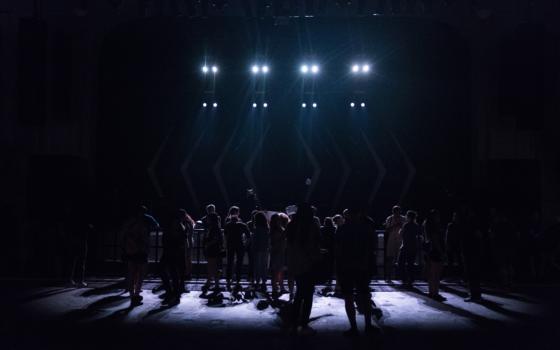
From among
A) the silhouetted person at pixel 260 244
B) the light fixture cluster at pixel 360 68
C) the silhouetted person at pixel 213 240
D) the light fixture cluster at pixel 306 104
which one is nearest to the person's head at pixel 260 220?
the silhouetted person at pixel 260 244

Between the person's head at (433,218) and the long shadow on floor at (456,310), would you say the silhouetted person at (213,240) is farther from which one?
the person's head at (433,218)

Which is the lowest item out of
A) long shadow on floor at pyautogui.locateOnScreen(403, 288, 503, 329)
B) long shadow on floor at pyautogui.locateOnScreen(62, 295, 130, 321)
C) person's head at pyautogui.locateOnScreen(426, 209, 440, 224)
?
long shadow on floor at pyautogui.locateOnScreen(62, 295, 130, 321)

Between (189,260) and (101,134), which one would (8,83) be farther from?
(189,260)

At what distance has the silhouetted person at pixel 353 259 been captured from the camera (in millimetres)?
5809

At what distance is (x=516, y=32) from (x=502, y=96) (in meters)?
1.89

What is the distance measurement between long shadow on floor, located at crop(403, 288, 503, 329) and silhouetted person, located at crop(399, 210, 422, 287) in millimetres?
522

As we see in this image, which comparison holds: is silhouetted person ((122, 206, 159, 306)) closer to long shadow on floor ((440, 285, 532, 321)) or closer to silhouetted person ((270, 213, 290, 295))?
silhouetted person ((270, 213, 290, 295))

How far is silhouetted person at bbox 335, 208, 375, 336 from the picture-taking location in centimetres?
581

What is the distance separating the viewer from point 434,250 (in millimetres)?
8531

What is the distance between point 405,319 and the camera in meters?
7.04

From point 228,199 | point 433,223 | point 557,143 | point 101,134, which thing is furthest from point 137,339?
point 228,199

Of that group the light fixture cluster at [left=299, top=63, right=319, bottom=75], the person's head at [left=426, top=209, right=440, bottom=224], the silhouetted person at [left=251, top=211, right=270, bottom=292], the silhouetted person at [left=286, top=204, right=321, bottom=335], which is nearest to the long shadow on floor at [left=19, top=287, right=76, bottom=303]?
the silhouetted person at [left=251, top=211, right=270, bottom=292]

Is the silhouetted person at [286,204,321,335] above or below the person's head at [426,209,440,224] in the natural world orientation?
below

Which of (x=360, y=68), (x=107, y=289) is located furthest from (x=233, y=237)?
(x=360, y=68)
